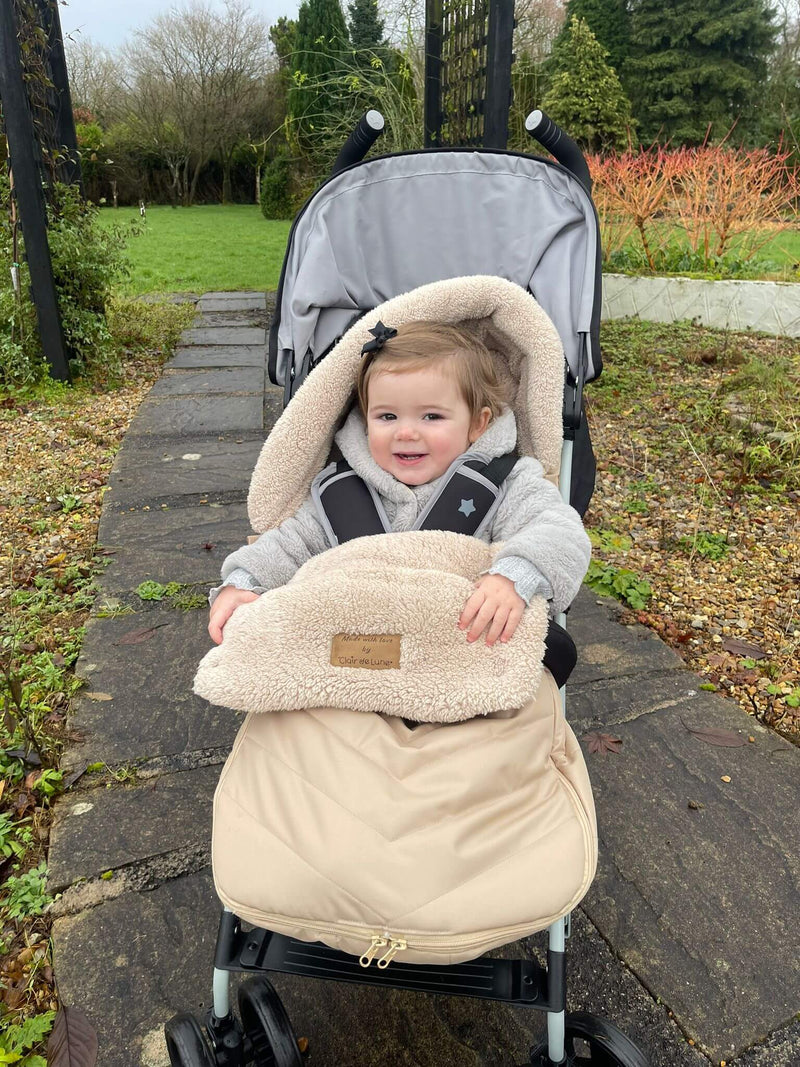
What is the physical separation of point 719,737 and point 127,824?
5.79 ft

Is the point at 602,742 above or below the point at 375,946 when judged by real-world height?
below

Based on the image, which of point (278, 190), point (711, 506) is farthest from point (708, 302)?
Result: point (278, 190)

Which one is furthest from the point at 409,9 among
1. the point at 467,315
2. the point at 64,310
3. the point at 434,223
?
the point at 467,315

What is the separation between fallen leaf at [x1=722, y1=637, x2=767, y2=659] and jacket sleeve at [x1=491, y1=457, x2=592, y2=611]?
4.53 feet

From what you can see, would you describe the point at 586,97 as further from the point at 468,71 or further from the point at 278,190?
the point at 468,71

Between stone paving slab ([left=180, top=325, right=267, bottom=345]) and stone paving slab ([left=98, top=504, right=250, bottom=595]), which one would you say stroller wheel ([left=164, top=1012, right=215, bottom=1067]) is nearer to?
stone paving slab ([left=98, top=504, right=250, bottom=595])

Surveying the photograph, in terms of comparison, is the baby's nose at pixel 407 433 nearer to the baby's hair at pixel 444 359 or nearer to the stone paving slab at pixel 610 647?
the baby's hair at pixel 444 359

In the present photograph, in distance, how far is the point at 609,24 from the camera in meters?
21.2

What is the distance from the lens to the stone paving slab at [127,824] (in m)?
1.87

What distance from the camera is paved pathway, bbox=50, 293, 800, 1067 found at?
5.01ft

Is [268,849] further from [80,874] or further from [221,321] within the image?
[221,321]

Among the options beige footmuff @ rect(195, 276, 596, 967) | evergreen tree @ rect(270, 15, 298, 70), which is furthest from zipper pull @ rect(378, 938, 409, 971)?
evergreen tree @ rect(270, 15, 298, 70)

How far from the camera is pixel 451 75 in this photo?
16.6 ft

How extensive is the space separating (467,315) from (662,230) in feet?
23.9
